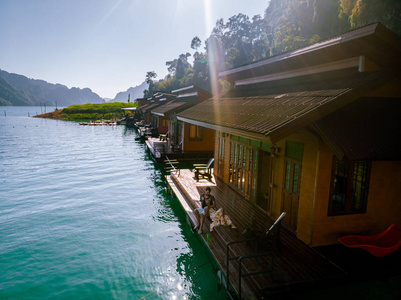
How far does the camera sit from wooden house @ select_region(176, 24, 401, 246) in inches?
259

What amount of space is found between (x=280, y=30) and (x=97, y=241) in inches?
2836

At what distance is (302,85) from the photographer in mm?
10250

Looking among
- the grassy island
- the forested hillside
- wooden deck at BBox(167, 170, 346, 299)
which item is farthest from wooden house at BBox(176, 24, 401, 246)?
the grassy island

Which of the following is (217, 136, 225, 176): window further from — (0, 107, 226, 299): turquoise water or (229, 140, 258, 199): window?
(0, 107, 226, 299): turquoise water

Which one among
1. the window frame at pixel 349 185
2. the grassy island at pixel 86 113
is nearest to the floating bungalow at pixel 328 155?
the window frame at pixel 349 185

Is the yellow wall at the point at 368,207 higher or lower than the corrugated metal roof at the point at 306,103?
lower

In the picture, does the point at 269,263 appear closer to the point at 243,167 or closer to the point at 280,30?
the point at 243,167

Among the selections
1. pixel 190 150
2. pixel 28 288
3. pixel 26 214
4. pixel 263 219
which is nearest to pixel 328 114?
pixel 263 219

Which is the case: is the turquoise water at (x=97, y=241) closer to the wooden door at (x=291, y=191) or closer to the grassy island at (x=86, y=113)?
the wooden door at (x=291, y=191)

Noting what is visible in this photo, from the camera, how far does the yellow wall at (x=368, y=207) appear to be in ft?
23.7

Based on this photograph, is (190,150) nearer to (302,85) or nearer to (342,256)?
(302,85)

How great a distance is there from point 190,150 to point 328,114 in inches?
680

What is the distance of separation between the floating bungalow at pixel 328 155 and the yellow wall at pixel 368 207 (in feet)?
0.10

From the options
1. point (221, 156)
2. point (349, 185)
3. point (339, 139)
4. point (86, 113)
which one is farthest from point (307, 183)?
point (86, 113)
